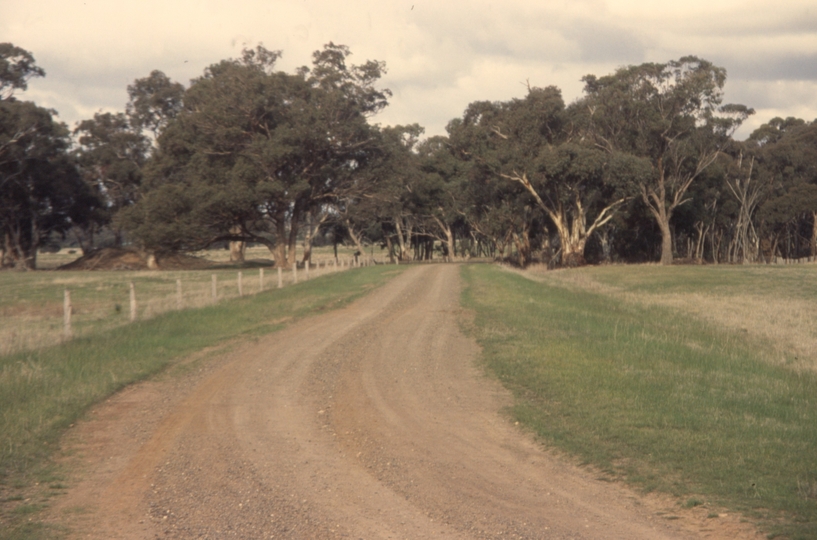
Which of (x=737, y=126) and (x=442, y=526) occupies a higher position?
(x=737, y=126)

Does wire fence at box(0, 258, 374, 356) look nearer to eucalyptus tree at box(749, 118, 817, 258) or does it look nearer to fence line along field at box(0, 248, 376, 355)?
fence line along field at box(0, 248, 376, 355)

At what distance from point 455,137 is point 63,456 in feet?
205

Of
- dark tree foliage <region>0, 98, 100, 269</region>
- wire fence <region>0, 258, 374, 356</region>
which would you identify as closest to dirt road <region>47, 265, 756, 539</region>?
wire fence <region>0, 258, 374, 356</region>

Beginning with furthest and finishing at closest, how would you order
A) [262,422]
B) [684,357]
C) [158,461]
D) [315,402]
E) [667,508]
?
[684,357], [315,402], [262,422], [158,461], [667,508]

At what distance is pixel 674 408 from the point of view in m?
10.2

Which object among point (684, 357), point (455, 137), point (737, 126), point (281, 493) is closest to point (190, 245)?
point (455, 137)

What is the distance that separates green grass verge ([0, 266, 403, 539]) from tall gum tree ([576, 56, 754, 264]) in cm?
4159

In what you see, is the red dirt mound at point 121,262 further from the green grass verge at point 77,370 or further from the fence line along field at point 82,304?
the green grass verge at point 77,370

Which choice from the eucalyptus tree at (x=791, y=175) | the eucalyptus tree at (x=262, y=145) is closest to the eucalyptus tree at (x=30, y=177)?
the eucalyptus tree at (x=262, y=145)

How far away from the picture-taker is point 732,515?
21.6 feet

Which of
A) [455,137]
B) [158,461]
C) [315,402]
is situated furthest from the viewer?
[455,137]

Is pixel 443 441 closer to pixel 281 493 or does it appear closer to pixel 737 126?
pixel 281 493

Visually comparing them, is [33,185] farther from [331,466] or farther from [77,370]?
[331,466]

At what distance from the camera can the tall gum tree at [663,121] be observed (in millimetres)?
58438
